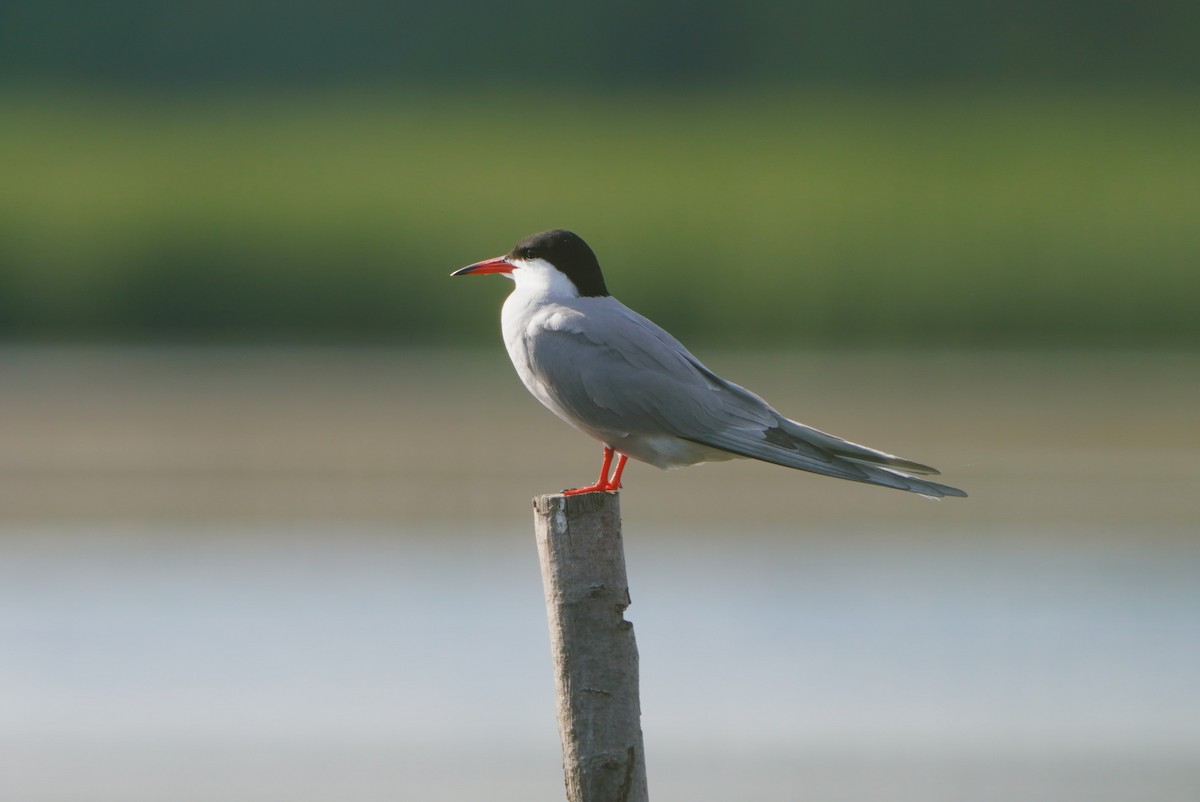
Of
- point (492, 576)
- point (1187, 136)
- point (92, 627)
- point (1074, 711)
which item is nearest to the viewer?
point (1074, 711)

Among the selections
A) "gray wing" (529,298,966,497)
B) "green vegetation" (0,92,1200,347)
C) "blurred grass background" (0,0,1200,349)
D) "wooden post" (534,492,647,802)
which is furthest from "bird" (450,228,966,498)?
"green vegetation" (0,92,1200,347)

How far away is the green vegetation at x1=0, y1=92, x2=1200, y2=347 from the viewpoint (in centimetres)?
2036

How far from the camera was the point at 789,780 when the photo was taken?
28.3ft

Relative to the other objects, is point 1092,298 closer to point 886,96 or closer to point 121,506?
point 121,506

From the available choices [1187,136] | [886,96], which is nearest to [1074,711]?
[1187,136]

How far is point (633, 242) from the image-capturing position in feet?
67.9

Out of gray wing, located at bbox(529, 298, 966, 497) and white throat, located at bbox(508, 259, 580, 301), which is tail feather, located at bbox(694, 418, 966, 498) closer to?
gray wing, located at bbox(529, 298, 966, 497)

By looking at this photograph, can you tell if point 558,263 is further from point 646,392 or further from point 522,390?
point 522,390

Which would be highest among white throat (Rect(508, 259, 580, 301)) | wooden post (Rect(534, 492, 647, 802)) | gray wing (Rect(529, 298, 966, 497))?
white throat (Rect(508, 259, 580, 301))

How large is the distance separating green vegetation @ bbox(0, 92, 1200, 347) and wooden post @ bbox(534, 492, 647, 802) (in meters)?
15.6

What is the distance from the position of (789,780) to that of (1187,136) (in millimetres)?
26609

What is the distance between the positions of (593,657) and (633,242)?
55.4 feet

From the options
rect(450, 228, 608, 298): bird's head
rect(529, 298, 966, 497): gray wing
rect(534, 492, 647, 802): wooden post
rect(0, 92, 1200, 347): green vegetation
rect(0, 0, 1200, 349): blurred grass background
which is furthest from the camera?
rect(0, 0, 1200, 349): blurred grass background

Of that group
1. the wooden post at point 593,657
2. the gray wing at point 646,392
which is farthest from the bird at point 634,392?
the wooden post at point 593,657
